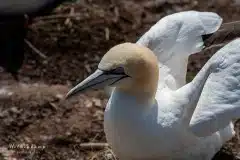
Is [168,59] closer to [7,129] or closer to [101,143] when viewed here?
Answer: [101,143]

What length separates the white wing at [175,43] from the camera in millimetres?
4746

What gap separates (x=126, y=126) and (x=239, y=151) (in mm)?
1137

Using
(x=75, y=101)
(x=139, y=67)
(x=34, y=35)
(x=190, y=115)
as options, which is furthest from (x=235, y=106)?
(x=34, y=35)

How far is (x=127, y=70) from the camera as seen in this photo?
13.9ft

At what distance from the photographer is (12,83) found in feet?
18.7

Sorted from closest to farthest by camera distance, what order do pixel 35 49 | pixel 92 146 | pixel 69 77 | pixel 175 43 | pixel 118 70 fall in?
pixel 118 70 < pixel 175 43 < pixel 92 146 < pixel 69 77 < pixel 35 49

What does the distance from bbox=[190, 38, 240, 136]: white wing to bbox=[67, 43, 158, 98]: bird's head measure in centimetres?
34

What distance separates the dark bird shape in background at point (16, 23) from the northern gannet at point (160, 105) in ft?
5.85

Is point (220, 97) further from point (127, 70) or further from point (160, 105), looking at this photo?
point (127, 70)

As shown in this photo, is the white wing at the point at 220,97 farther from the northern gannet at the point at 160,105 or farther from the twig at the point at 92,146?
the twig at the point at 92,146

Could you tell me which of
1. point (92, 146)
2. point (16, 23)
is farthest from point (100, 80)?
point (16, 23)

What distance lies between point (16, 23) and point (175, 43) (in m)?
2.07

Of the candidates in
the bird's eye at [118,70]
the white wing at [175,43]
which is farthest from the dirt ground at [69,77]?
the bird's eye at [118,70]

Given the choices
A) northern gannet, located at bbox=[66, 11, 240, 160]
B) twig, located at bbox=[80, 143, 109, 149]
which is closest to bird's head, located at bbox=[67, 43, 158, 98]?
northern gannet, located at bbox=[66, 11, 240, 160]
